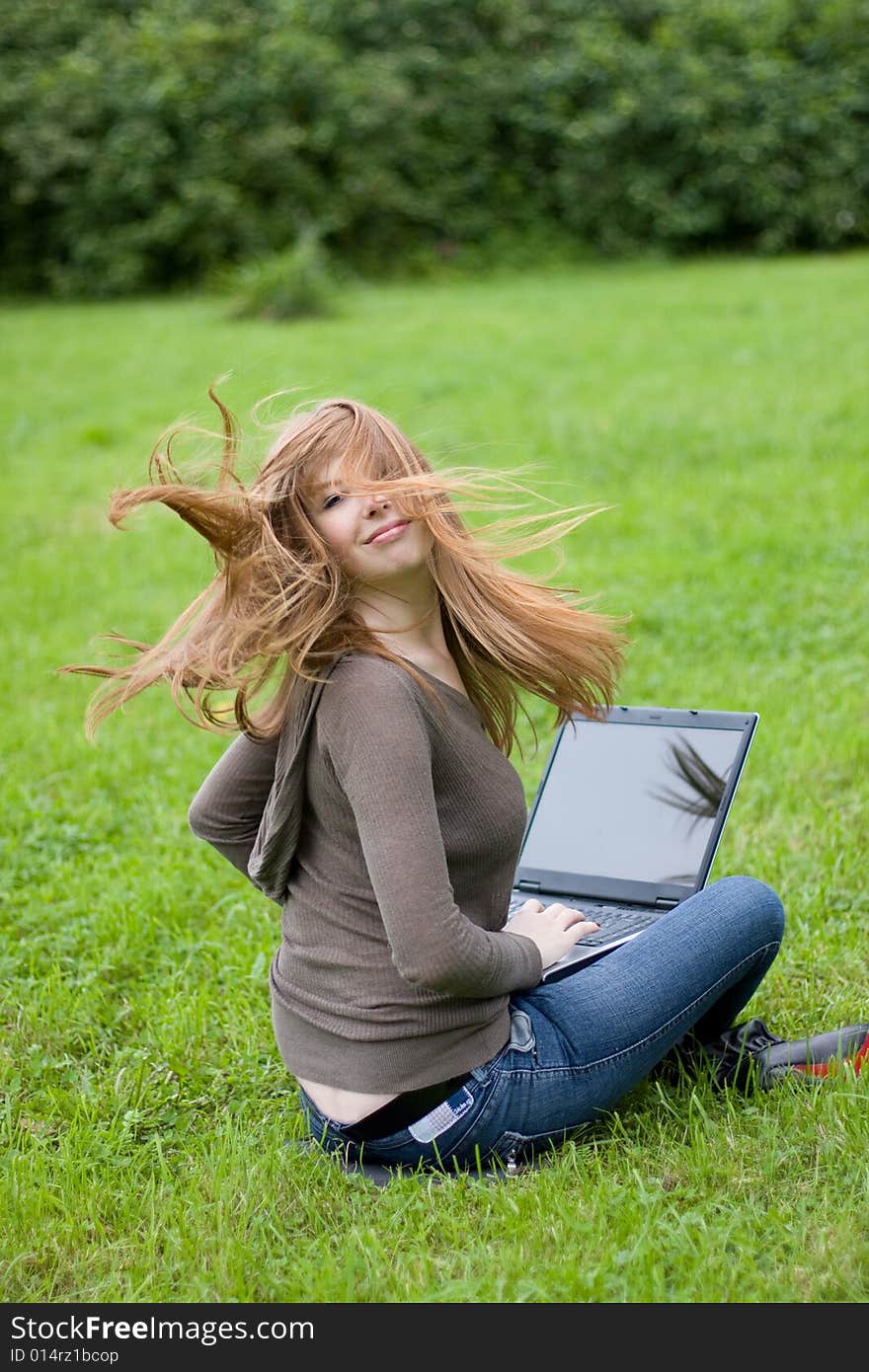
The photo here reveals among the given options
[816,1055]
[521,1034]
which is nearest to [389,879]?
[521,1034]

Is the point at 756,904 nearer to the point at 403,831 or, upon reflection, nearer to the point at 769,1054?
the point at 769,1054

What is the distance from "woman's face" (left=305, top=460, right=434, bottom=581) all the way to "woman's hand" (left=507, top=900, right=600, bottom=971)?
2.04 feet

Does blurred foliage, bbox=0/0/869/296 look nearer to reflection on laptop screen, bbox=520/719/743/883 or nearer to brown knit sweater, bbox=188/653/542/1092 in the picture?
reflection on laptop screen, bbox=520/719/743/883

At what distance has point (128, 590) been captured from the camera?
6406mm

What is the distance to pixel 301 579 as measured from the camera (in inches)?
86.8

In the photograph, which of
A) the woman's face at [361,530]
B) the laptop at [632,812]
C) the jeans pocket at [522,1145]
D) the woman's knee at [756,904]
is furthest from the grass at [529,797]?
the woman's face at [361,530]

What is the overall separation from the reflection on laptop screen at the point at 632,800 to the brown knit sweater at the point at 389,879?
2.01 ft

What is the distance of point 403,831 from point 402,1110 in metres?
0.53

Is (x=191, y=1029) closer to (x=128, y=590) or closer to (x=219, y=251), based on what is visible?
(x=128, y=590)

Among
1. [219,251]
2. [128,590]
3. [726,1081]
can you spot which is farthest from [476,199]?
[726,1081]

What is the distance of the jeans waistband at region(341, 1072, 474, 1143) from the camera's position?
2250 millimetres

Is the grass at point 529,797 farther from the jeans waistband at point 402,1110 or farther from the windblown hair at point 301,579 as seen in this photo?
the windblown hair at point 301,579

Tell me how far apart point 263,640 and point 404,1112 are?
2.56 ft

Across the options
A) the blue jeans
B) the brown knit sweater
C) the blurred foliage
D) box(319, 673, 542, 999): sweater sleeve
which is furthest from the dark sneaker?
the blurred foliage
